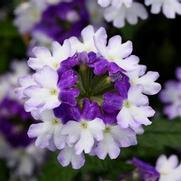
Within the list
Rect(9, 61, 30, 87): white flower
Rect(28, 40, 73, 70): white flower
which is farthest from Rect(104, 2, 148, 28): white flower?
Rect(9, 61, 30, 87): white flower

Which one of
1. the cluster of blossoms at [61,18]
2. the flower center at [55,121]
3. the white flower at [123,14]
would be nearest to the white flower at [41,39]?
the cluster of blossoms at [61,18]

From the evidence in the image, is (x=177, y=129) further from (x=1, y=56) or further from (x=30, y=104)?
(x=1, y=56)

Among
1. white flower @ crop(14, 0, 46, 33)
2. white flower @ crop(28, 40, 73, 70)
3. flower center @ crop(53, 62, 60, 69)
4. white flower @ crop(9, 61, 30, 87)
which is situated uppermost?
white flower @ crop(28, 40, 73, 70)

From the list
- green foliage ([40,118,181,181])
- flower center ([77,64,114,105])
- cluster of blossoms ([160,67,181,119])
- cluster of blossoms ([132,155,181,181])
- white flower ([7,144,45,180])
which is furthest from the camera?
white flower ([7,144,45,180])

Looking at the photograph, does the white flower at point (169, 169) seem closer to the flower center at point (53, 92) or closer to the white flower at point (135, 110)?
the white flower at point (135, 110)

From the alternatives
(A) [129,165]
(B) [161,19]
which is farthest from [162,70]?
(A) [129,165]

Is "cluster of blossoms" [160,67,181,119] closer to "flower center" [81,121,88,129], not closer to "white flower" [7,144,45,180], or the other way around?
"white flower" [7,144,45,180]
